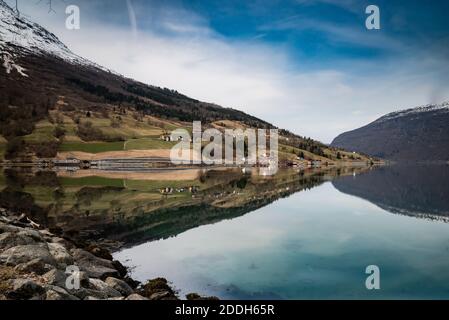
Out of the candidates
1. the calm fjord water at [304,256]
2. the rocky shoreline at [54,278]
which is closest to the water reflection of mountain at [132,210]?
the calm fjord water at [304,256]

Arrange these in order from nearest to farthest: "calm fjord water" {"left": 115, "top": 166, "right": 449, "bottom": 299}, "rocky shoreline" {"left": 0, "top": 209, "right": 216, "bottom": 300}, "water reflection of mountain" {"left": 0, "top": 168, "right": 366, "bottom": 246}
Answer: "rocky shoreline" {"left": 0, "top": 209, "right": 216, "bottom": 300}
"calm fjord water" {"left": 115, "top": 166, "right": 449, "bottom": 299}
"water reflection of mountain" {"left": 0, "top": 168, "right": 366, "bottom": 246}

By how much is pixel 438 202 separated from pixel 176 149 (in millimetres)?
145231

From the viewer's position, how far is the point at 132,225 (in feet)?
122

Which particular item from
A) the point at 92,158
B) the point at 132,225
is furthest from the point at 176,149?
the point at 132,225

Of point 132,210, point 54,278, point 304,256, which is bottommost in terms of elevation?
point 304,256

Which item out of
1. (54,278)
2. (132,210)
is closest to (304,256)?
(54,278)

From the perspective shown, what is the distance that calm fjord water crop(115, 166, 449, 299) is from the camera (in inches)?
755

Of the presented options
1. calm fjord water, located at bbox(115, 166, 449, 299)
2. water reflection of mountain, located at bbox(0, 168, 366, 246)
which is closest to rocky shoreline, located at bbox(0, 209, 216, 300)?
calm fjord water, located at bbox(115, 166, 449, 299)

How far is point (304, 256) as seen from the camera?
2512 cm

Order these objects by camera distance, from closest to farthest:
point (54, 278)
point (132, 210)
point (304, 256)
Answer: point (54, 278) → point (304, 256) → point (132, 210)

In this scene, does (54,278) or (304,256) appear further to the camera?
(304,256)

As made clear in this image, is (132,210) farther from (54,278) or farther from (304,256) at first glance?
(54,278)

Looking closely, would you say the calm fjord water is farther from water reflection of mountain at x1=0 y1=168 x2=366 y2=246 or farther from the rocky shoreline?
water reflection of mountain at x1=0 y1=168 x2=366 y2=246
